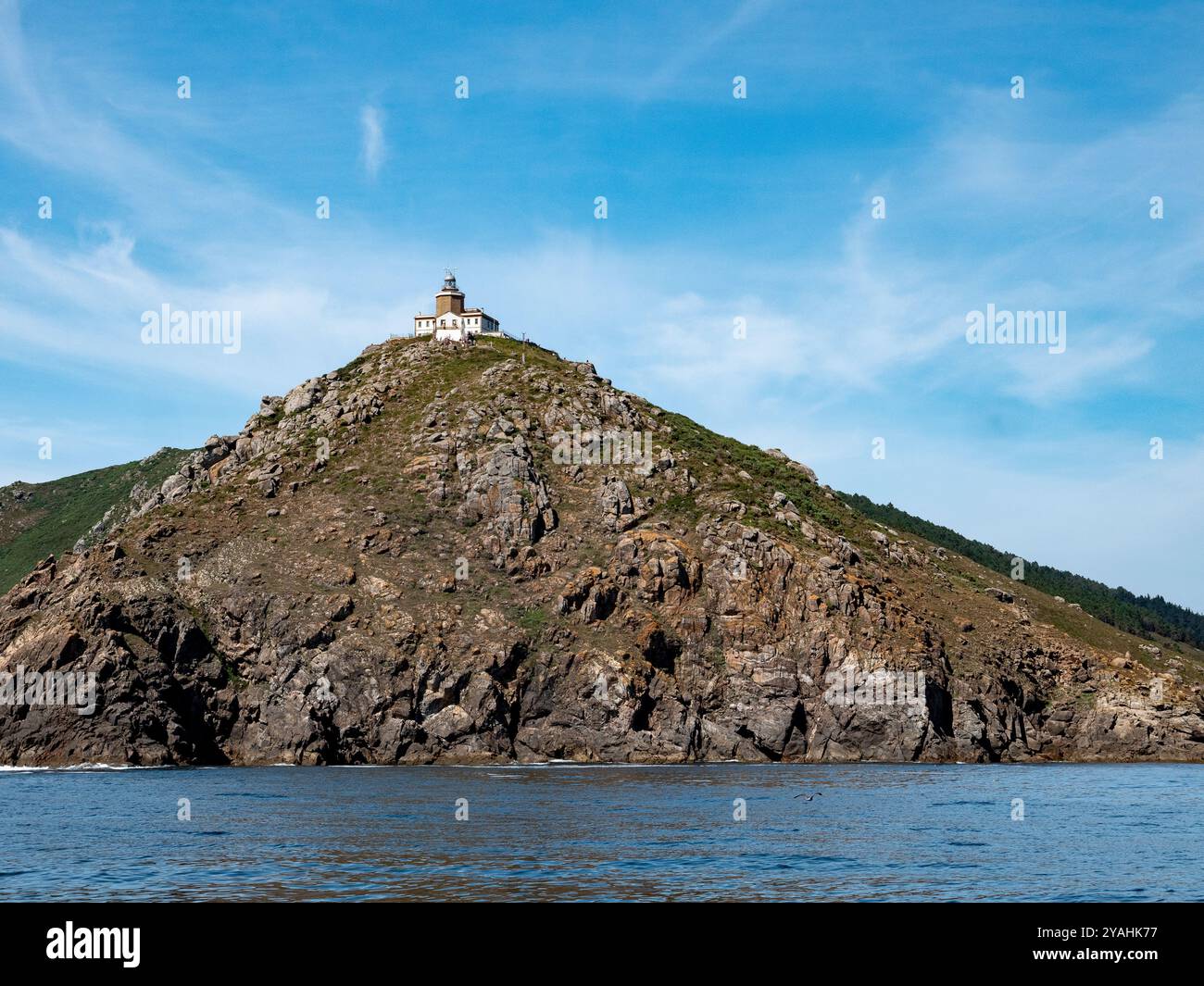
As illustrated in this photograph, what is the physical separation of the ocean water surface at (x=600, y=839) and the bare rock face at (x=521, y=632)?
27.9 m

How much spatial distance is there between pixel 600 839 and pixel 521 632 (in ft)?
281

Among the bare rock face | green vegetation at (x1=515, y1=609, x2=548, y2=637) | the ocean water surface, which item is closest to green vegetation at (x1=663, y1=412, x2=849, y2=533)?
the bare rock face

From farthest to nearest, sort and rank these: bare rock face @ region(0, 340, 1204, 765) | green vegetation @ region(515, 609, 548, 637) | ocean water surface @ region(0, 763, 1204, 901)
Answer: green vegetation @ region(515, 609, 548, 637)
bare rock face @ region(0, 340, 1204, 765)
ocean water surface @ region(0, 763, 1204, 901)

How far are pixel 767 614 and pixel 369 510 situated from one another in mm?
59396

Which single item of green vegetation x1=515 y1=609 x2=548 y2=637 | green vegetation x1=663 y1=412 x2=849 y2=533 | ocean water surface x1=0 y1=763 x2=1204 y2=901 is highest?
green vegetation x1=663 y1=412 x2=849 y2=533

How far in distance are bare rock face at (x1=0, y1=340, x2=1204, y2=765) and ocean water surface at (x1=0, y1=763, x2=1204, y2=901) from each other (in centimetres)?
2793

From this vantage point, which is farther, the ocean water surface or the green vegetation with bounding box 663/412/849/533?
the green vegetation with bounding box 663/412/849/533

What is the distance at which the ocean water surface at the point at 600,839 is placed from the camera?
4506 centimetres

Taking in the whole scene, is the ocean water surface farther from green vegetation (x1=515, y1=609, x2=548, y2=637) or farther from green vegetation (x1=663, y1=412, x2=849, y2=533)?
green vegetation (x1=663, y1=412, x2=849, y2=533)

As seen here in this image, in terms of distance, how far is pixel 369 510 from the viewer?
163m

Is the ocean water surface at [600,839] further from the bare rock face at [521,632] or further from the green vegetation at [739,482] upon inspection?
the green vegetation at [739,482]

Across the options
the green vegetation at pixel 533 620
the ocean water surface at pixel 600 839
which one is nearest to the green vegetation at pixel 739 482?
the green vegetation at pixel 533 620

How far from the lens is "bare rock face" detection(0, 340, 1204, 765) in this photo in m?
137
